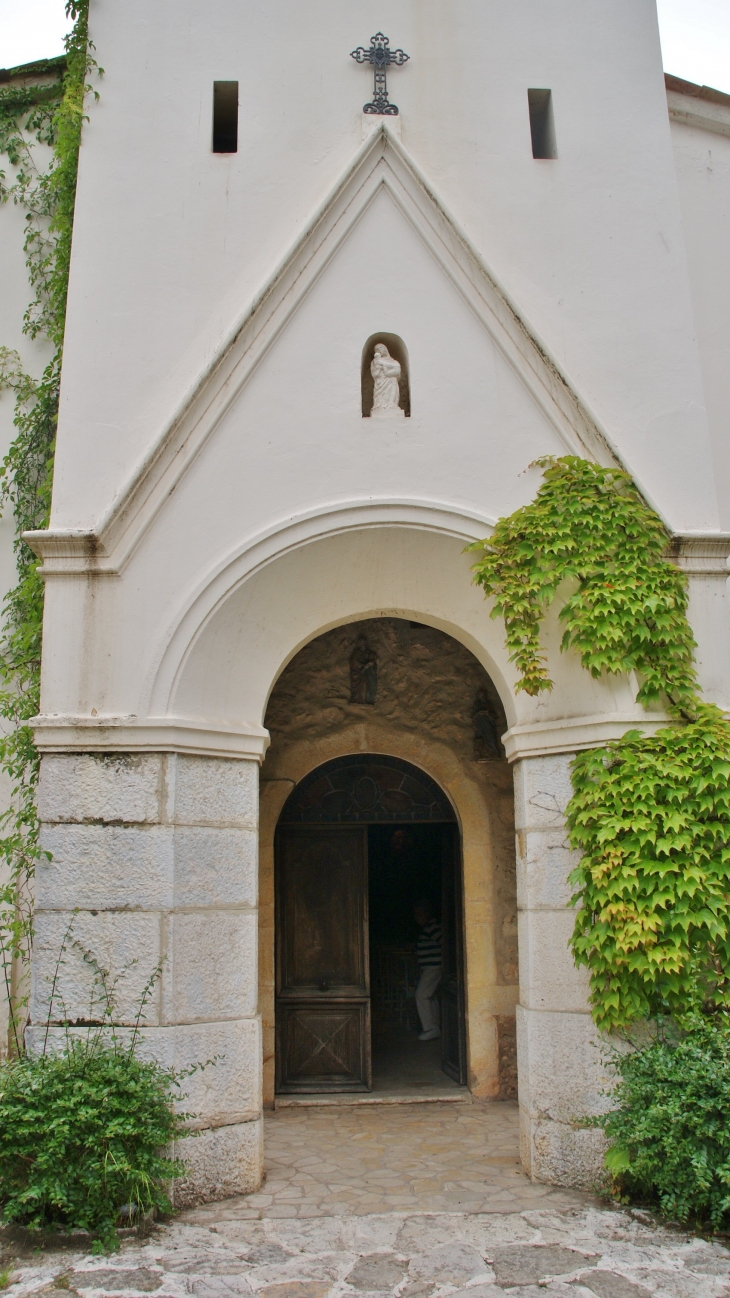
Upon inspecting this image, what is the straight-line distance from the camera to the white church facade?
168 inches

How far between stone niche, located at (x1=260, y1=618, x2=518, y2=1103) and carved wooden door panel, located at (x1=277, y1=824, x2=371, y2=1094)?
0.23 metres

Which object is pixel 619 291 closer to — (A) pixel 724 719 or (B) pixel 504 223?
(B) pixel 504 223

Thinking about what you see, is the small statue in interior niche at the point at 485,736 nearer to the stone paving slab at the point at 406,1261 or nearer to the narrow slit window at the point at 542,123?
the stone paving slab at the point at 406,1261

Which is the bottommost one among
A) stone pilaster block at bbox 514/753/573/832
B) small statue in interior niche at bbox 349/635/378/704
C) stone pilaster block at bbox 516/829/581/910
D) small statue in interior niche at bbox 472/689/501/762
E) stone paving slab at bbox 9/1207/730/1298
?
stone paving slab at bbox 9/1207/730/1298

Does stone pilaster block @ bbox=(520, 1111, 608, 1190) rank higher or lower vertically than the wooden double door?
lower

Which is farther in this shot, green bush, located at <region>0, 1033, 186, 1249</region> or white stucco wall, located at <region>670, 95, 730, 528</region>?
white stucco wall, located at <region>670, 95, 730, 528</region>

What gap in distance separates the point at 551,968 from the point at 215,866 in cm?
163

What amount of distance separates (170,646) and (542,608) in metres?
1.80

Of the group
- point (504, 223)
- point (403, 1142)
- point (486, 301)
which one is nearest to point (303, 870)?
Answer: point (403, 1142)

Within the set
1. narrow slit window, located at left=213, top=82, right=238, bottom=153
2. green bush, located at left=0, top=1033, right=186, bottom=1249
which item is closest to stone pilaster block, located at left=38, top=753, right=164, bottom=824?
green bush, located at left=0, top=1033, right=186, bottom=1249

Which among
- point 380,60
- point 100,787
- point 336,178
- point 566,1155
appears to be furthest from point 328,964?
point 380,60

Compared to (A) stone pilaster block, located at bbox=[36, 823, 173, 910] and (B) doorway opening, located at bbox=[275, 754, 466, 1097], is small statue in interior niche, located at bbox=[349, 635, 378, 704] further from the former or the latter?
(A) stone pilaster block, located at bbox=[36, 823, 173, 910]

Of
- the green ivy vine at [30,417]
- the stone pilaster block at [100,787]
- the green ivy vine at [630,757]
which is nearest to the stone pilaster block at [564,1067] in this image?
the green ivy vine at [630,757]

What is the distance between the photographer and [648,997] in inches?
160
